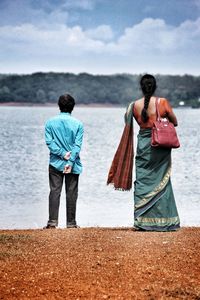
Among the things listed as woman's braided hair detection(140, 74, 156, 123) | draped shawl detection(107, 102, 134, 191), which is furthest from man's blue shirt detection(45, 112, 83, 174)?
woman's braided hair detection(140, 74, 156, 123)

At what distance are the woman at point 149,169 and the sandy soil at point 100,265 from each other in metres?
0.31

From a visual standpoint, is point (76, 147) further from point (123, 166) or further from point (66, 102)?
point (123, 166)

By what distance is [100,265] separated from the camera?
7.07 meters

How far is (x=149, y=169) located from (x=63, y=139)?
1.17m

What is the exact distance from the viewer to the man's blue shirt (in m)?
9.45

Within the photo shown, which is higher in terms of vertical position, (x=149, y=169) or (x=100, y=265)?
(x=149, y=169)

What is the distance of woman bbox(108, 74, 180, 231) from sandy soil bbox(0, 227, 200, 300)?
1.01 ft

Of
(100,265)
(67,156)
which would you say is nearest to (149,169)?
(67,156)

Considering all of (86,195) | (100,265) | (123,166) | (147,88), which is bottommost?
(86,195)

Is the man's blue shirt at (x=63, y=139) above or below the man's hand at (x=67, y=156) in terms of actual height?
above

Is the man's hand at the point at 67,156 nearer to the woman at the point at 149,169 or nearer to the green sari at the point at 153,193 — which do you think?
the woman at the point at 149,169

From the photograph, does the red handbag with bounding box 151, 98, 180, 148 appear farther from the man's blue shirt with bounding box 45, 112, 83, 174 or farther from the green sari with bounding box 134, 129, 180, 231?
the man's blue shirt with bounding box 45, 112, 83, 174

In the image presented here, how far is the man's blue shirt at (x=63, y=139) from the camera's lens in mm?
9453

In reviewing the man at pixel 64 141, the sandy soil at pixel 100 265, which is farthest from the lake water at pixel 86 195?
the sandy soil at pixel 100 265
